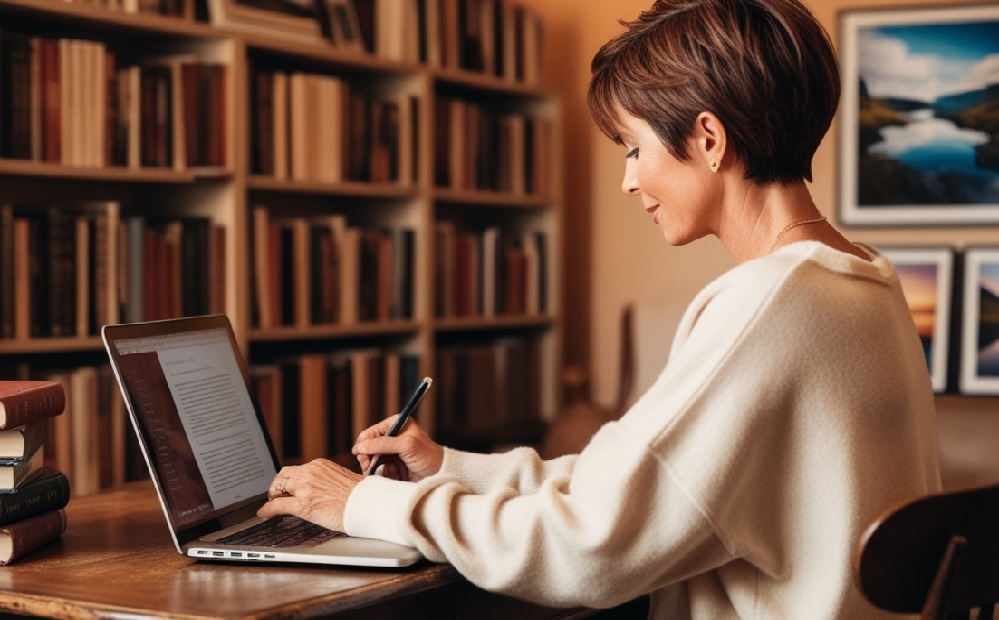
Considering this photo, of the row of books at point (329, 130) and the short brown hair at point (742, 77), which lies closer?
the short brown hair at point (742, 77)

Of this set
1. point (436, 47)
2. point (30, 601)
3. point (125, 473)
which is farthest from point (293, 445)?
point (30, 601)

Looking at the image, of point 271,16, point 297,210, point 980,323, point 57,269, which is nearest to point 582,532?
point 57,269

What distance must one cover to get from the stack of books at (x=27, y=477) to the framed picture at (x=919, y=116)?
10.2 feet

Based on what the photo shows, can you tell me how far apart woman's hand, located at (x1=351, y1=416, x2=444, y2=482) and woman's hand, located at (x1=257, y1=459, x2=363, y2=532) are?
97mm

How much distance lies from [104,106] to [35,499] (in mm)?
1653

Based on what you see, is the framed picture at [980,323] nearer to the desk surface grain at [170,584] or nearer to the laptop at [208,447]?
the laptop at [208,447]

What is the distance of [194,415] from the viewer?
1.55 m

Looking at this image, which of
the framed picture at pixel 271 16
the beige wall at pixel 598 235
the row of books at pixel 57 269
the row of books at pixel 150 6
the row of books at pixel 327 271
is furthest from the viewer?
the beige wall at pixel 598 235

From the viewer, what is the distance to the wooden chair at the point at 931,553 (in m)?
1.13

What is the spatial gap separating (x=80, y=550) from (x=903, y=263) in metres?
3.12

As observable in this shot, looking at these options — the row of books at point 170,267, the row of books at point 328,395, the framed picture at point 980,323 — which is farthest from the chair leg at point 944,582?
the framed picture at point 980,323

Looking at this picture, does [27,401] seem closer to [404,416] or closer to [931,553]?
[404,416]

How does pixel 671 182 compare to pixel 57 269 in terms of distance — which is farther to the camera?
pixel 57 269

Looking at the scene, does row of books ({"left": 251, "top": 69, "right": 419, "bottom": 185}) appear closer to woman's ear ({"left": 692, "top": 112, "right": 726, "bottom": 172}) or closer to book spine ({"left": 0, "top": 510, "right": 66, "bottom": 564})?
book spine ({"left": 0, "top": 510, "right": 66, "bottom": 564})
